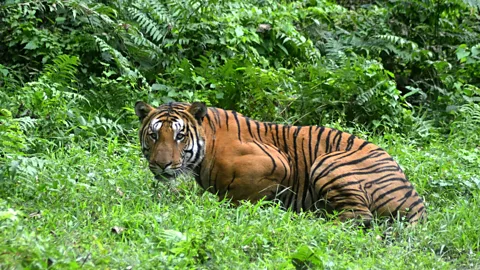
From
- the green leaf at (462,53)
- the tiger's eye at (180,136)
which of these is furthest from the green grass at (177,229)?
the green leaf at (462,53)

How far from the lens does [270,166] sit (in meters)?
6.64

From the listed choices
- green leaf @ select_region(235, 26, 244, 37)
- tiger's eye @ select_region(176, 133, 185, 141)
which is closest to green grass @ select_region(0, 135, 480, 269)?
tiger's eye @ select_region(176, 133, 185, 141)

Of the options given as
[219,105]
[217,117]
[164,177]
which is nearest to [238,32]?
[219,105]

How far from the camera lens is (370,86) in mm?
9273

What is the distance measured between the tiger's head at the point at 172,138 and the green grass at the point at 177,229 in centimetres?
22

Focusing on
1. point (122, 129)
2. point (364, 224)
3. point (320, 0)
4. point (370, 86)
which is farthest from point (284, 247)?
point (320, 0)

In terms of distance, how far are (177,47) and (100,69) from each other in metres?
0.96

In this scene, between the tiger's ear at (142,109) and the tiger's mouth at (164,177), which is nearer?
the tiger's mouth at (164,177)

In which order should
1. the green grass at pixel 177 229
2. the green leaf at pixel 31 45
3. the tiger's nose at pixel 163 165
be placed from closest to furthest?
1. the green grass at pixel 177 229
2. the tiger's nose at pixel 163 165
3. the green leaf at pixel 31 45

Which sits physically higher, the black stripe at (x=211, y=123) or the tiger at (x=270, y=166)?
the black stripe at (x=211, y=123)

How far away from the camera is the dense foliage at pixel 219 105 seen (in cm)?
531

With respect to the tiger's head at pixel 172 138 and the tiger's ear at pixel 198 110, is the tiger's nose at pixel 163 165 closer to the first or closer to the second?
the tiger's head at pixel 172 138

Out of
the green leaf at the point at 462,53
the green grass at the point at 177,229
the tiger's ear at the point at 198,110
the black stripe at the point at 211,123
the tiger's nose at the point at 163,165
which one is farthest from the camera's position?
the green leaf at the point at 462,53

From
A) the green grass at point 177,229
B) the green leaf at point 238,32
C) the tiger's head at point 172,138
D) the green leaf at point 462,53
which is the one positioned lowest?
the green grass at point 177,229
